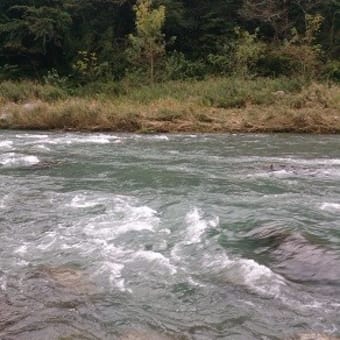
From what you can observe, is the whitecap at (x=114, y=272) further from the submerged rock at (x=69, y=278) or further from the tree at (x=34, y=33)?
the tree at (x=34, y=33)

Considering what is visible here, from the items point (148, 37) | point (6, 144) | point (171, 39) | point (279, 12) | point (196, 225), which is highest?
point (279, 12)

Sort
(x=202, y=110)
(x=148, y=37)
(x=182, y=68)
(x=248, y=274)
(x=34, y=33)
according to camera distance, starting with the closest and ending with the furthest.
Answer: (x=248, y=274), (x=202, y=110), (x=148, y=37), (x=182, y=68), (x=34, y=33)

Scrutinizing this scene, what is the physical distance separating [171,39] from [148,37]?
3.51m

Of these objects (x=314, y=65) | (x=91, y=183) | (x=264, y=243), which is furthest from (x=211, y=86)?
(x=264, y=243)

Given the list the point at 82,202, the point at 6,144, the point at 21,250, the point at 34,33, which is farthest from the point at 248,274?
the point at 34,33

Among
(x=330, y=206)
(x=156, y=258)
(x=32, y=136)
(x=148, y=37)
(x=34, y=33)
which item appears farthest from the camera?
(x=34, y=33)

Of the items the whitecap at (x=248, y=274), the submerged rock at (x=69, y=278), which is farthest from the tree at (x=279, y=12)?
the submerged rock at (x=69, y=278)

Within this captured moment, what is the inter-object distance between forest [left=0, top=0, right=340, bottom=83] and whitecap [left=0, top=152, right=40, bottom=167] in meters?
16.3

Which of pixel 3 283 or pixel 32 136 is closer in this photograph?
pixel 3 283

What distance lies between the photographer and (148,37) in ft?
100.0

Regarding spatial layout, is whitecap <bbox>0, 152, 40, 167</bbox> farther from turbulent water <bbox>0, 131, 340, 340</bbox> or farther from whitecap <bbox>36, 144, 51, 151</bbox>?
whitecap <bbox>36, 144, 51, 151</bbox>

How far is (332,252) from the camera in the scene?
7.01 metres

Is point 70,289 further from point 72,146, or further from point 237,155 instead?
Answer: point 72,146

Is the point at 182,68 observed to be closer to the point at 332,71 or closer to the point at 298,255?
the point at 332,71
